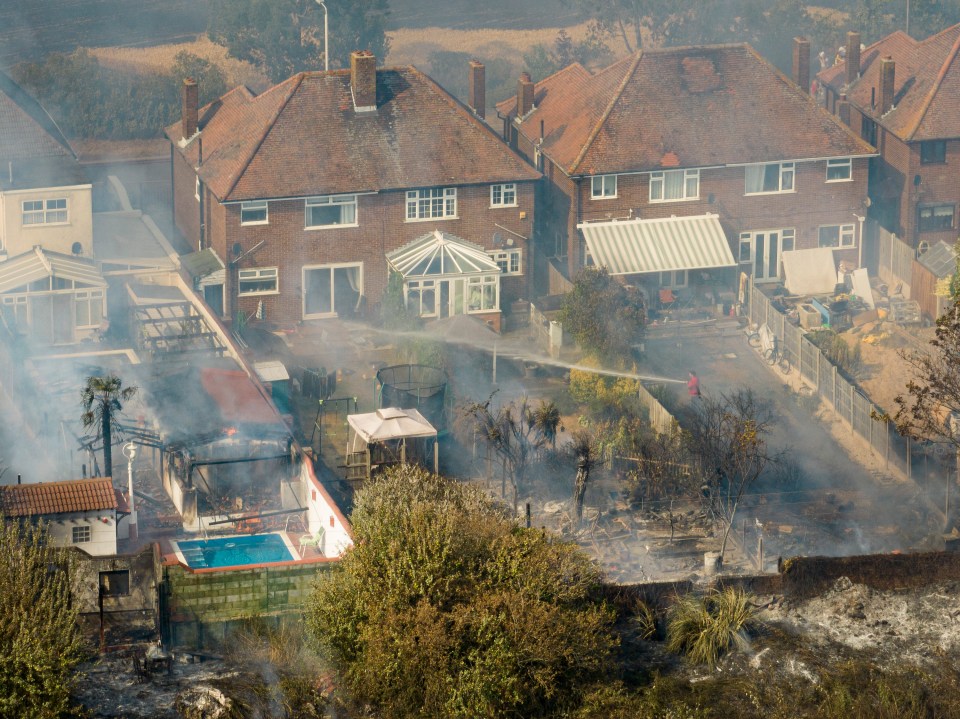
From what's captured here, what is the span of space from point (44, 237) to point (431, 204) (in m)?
11.5

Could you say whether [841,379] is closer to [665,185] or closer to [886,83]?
[665,185]

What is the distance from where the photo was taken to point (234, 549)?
1569 inches

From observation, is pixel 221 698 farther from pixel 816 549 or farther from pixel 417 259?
pixel 417 259

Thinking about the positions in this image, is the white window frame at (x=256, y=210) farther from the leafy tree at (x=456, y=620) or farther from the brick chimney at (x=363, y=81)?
the leafy tree at (x=456, y=620)

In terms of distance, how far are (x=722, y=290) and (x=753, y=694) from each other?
85.9 feet

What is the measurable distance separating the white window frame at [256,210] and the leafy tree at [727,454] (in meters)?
15.3

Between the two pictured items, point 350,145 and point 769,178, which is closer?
point 350,145

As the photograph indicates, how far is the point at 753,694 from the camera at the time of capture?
31.7 meters

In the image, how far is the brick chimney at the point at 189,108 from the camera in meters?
58.6

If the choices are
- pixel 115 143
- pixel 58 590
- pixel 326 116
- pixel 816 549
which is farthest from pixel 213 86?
pixel 58 590

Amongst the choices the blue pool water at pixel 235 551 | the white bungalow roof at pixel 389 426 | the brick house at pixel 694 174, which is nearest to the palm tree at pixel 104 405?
the blue pool water at pixel 235 551

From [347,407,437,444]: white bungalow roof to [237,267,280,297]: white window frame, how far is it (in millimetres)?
12104

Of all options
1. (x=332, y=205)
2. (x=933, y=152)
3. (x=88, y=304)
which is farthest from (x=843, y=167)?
(x=88, y=304)

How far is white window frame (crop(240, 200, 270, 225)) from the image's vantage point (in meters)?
53.7
